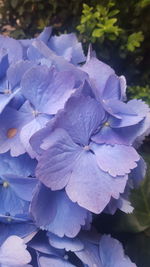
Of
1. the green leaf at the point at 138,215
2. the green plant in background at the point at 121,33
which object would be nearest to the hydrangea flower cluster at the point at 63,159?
the green leaf at the point at 138,215

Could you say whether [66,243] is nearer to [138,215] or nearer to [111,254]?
[111,254]

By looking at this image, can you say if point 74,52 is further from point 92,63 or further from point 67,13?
point 67,13

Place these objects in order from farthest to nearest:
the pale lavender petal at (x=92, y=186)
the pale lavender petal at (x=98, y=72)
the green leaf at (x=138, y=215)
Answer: the green leaf at (x=138, y=215) < the pale lavender petal at (x=98, y=72) < the pale lavender petal at (x=92, y=186)

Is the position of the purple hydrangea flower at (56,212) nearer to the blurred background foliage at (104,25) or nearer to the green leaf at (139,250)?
the green leaf at (139,250)

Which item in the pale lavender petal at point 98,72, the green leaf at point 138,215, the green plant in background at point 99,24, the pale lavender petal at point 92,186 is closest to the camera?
the pale lavender petal at point 92,186

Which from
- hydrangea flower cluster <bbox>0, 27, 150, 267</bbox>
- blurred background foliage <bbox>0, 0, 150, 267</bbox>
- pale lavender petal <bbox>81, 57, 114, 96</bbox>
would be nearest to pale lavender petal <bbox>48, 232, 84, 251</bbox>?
hydrangea flower cluster <bbox>0, 27, 150, 267</bbox>

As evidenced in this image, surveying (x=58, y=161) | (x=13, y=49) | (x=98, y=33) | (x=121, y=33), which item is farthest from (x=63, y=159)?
(x=121, y=33)
